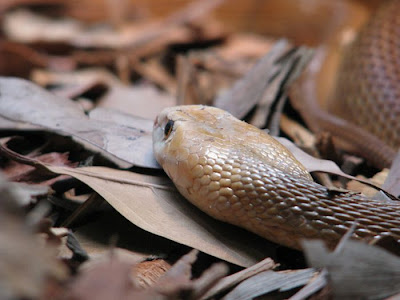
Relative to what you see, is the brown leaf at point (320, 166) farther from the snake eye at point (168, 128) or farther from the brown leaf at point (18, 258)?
the brown leaf at point (18, 258)

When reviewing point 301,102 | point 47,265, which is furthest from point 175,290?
point 301,102

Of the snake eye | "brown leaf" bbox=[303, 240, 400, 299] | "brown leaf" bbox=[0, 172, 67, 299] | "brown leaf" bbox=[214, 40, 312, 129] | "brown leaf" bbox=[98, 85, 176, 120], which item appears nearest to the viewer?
"brown leaf" bbox=[0, 172, 67, 299]

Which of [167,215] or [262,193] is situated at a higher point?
[262,193]

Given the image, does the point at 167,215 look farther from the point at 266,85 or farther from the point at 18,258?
the point at 266,85

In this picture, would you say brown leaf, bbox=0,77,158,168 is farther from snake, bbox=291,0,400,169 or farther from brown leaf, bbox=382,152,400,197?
snake, bbox=291,0,400,169

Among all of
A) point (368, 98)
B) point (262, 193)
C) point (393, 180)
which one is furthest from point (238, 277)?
point (368, 98)

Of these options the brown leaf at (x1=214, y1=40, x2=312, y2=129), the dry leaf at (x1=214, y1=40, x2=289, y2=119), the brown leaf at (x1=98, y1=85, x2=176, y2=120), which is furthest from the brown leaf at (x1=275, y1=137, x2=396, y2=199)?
the brown leaf at (x1=98, y1=85, x2=176, y2=120)
